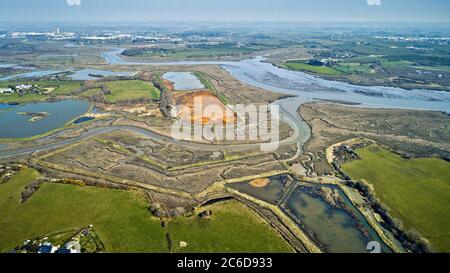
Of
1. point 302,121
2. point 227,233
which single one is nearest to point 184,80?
point 302,121

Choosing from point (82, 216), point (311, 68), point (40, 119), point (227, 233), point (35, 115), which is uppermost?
point (311, 68)

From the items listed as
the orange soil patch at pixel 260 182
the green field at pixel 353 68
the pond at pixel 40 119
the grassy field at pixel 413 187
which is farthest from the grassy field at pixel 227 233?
the green field at pixel 353 68

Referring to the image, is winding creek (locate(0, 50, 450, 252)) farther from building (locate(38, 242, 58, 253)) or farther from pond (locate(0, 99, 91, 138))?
building (locate(38, 242, 58, 253))

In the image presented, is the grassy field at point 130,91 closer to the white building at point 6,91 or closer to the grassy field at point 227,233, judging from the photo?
the white building at point 6,91

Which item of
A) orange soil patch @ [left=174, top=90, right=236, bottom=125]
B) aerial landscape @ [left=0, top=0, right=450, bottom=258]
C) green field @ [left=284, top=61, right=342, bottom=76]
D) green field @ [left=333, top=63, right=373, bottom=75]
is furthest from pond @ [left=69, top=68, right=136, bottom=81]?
green field @ [left=333, top=63, right=373, bottom=75]

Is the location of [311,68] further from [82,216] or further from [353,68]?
[82,216]

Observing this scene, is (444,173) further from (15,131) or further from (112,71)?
(112,71)

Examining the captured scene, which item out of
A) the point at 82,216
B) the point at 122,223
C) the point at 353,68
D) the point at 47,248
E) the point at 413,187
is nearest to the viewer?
the point at 47,248
